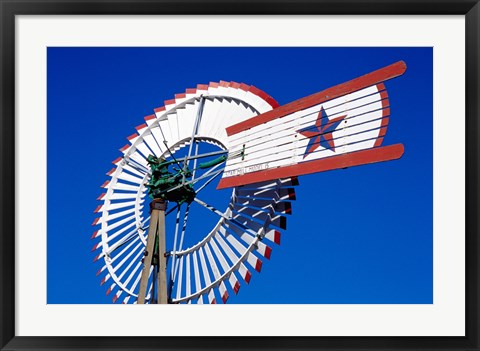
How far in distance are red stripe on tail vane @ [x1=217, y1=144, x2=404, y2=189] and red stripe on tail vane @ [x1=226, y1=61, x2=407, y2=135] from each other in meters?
0.71

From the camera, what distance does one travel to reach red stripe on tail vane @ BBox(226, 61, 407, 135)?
9.90 metres

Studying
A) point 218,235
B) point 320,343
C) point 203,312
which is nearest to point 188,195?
point 218,235

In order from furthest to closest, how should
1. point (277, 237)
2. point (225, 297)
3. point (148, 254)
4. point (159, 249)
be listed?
1. point (159, 249)
2. point (148, 254)
3. point (225, 297)
4. point (277, 237)

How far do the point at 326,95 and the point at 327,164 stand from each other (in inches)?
36.1

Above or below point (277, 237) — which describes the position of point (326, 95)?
above

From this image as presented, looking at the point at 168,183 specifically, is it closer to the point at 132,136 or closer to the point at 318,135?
the point at 132,136

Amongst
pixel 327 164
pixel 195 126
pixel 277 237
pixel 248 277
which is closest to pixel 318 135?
pixel 327 164

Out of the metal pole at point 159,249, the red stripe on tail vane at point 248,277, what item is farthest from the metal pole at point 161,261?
the red stripe on tail vane at point 248,277

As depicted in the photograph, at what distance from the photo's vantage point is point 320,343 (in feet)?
27.0
